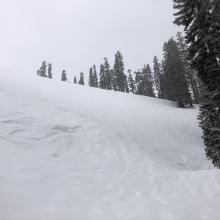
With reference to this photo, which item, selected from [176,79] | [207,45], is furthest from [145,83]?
[207,45]

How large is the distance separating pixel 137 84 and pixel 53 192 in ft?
222

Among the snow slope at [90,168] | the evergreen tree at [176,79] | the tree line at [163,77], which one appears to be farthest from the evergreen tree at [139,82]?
the snow slope at [90,168]

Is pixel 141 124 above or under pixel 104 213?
above

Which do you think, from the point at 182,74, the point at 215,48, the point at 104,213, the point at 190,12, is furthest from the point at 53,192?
the point at 182,74

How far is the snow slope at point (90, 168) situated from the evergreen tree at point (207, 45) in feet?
12.6

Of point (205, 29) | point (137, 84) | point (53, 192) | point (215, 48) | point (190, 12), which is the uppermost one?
point (137, 84)

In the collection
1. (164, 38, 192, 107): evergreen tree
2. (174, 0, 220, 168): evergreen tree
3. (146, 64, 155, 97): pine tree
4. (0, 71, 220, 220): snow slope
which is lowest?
(0, 71, 220, 220): snow slope

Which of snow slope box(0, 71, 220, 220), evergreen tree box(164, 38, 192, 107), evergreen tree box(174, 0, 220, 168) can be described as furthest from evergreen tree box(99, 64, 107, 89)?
evergreen tree box(174, 0, 220, 168)

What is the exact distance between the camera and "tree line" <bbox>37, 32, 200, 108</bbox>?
1818 inches

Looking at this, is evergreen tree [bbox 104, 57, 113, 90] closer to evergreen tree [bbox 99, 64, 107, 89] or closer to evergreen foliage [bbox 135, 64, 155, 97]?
evergreen tree [bbox 99, 64, 107, 89]

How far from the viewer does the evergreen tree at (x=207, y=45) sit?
16672mm

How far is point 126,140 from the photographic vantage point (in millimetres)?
18359

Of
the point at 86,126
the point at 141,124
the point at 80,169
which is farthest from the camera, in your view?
the point at 141,124

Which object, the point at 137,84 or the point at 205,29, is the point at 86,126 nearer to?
the point at 205,29
